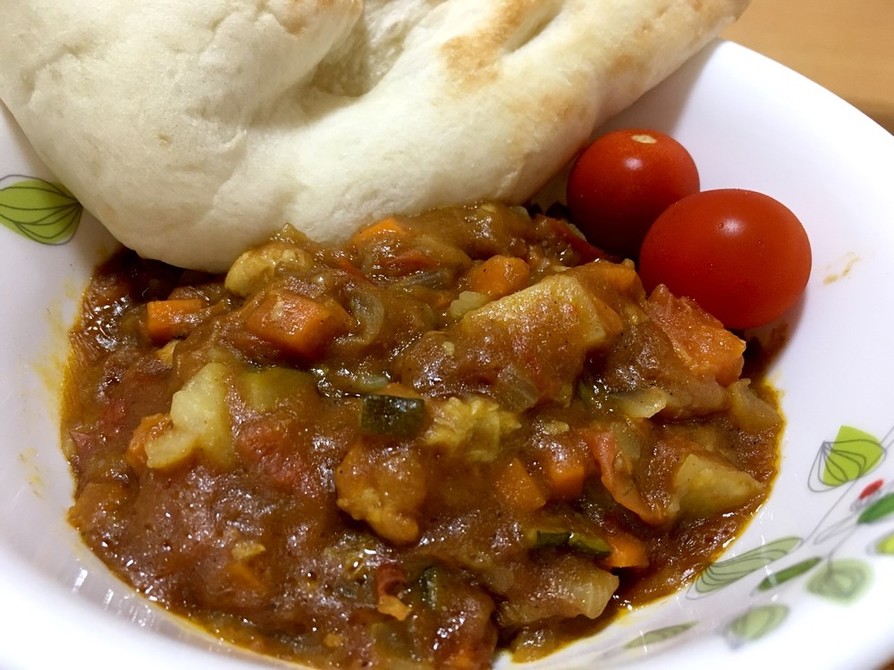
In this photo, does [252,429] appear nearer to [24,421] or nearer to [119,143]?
[24,421]

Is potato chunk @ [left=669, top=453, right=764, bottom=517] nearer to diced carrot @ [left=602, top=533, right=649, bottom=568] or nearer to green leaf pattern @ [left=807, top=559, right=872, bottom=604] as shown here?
diced carrot @ [left=602, top=533, right=649, bottom=568]

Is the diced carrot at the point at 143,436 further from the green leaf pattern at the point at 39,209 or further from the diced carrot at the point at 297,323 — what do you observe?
the green leaf pattern at the point at 39,209

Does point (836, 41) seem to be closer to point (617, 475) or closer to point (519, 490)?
point (617, 475)

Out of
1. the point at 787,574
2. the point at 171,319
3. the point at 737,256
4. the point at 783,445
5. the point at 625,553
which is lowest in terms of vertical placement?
the point at 171,319

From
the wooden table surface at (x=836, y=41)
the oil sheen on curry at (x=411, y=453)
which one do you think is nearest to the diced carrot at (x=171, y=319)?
the oil sheen on curry at (x=411, y=453)

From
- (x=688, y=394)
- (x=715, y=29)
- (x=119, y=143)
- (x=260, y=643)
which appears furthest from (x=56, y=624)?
(x=715, y=29)

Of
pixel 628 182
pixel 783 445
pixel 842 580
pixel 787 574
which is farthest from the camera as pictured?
pixel 628 182

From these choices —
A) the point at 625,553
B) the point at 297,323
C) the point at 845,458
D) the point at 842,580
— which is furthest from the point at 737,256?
the point at 297,323
